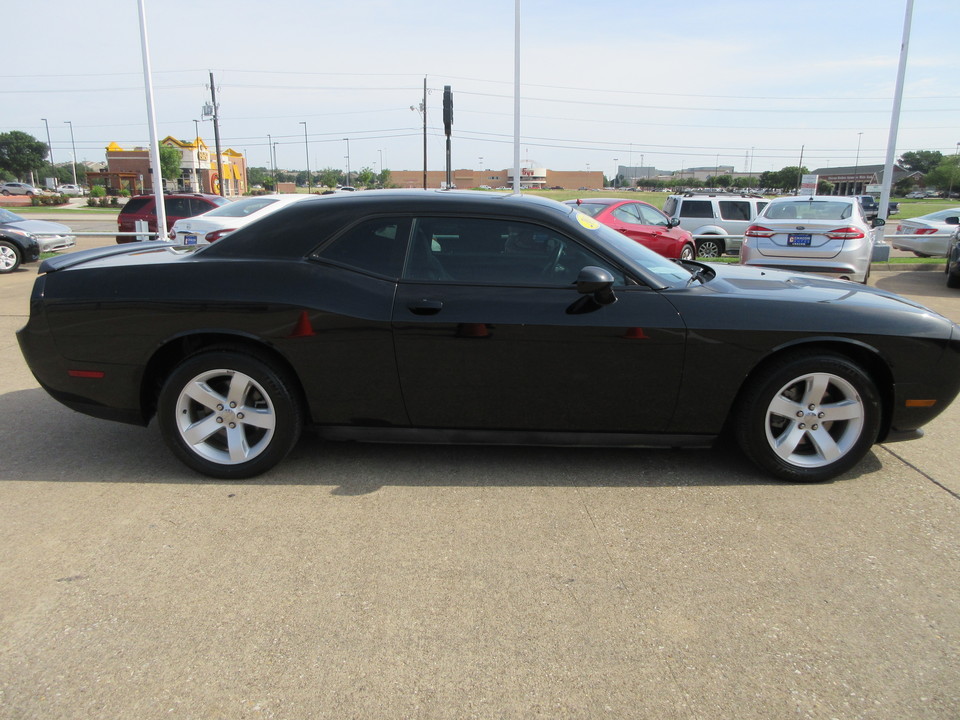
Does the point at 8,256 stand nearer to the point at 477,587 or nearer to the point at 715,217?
the point at 477,587

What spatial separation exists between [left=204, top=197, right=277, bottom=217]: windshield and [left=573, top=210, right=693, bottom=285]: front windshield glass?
32.1 ft

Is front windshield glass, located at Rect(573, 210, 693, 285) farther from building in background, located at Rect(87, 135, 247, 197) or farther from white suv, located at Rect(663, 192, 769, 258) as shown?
building in background, located at Rect(87, 135, 247, 197)

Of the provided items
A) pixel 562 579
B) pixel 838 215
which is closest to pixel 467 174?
pixel 838 215

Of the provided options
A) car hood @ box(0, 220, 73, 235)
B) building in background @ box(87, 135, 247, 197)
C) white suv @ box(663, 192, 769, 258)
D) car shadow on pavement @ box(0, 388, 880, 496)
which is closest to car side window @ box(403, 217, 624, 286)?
car shadow on pavement @ box(0, 388, 880, 496)

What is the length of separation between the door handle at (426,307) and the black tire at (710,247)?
14399 mm

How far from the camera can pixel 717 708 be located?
7.07 ft

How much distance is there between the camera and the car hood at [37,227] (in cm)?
1330

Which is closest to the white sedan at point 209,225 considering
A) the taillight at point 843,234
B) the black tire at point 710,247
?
the taillight at point 843,234

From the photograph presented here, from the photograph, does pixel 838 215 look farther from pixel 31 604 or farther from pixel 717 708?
pixel 31 604

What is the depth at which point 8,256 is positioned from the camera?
12719 mm

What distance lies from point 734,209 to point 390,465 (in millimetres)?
15376

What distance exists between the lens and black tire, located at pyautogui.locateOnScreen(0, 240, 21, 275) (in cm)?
1265

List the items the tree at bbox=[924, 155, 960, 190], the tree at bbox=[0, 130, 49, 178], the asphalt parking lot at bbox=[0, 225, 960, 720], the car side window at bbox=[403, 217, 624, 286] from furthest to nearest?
the tree at bbox=[0, 130, 49, 178], the tree at bbox=[924, 155, 960, 190], the car side window at bbox=[403, 217, 624, 286], the asphalt parking lot at bbox=[0, 225, 960, 720]

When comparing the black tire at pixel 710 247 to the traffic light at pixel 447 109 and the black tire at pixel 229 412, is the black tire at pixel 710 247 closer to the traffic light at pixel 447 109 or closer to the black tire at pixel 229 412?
the traffic light at pixel 447 109
